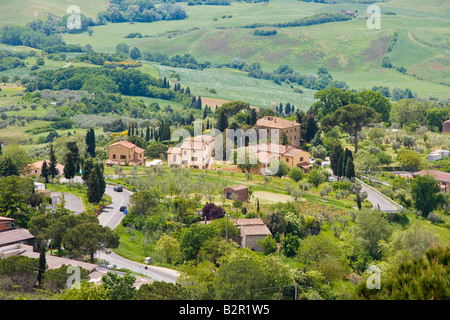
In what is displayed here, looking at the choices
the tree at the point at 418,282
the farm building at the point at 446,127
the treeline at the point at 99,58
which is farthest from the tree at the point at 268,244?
the treeline at the point at 99,58

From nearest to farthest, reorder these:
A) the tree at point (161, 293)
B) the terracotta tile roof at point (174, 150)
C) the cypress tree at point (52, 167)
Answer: the tree at point (161, 293) → the cypress tree at point (52, 167) → the terracotta tile roof at point (174, 150)

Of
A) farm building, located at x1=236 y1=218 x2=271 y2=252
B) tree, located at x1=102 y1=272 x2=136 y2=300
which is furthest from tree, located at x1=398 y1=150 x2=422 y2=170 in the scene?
tree, located at x1=102 y1=272 x2=136 y2=300

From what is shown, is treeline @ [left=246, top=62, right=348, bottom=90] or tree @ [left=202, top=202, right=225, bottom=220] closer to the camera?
tree @ [left=202, top=202, right=225, bottom=220]

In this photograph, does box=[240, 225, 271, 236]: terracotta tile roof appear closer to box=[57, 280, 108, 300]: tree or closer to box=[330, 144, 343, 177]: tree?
box=[57, 280, 108, 300]: tree

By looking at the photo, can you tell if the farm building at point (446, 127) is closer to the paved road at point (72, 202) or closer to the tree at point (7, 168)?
the paved road at point (72, 202)

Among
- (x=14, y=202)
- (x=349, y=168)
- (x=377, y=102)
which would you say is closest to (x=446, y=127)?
(x=377, y=102)
